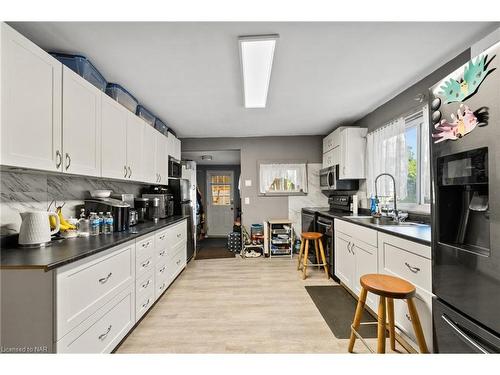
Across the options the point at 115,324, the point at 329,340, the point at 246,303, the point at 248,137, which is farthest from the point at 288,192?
the point at 115,324

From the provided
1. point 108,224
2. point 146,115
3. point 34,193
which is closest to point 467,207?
point 108,224

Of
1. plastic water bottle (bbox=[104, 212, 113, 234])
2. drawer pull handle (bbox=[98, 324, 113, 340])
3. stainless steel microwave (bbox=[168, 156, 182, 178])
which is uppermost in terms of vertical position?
stainless steel microwave (bbox=[168, 156, 182, 178])

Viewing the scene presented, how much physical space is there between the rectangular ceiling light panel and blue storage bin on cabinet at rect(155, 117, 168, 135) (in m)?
1.51

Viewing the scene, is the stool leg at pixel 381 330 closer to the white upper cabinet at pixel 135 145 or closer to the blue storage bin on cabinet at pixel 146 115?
the white upper cabinet at pixel 135 145

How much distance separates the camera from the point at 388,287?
1.35 meters

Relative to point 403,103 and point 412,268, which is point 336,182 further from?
point 412,268

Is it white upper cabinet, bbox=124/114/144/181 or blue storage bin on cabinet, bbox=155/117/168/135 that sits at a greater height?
blue storage bin on cabinet, bbox=155/117/168/135

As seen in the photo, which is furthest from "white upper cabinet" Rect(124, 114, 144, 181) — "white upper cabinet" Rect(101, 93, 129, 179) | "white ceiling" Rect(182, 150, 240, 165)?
"white ceiling" Rect(182, 150, 240, 165)

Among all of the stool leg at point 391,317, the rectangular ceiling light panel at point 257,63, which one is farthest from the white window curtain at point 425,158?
the rectangular ceiling light panel at point 257,63

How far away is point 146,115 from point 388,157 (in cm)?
324

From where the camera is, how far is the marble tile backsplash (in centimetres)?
144

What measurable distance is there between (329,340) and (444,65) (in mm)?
2588

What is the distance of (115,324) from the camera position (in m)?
1.54

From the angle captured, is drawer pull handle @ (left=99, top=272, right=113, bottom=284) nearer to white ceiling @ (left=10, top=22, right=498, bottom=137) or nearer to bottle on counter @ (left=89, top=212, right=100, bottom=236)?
bottle on counter @ (left=89, top=212, right=100, bottom=236)
